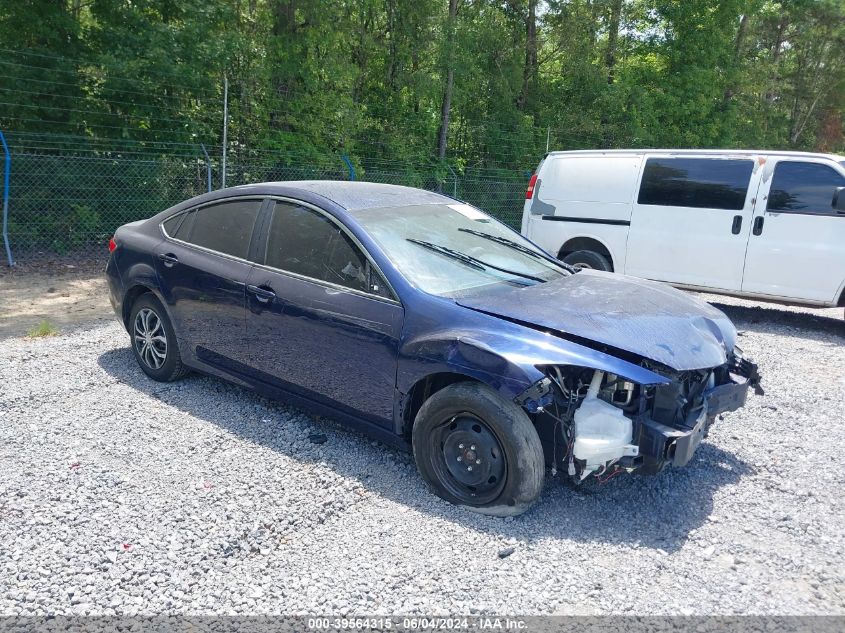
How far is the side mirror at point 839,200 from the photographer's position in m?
7.34

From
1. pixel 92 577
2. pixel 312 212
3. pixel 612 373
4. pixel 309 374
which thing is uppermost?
pixel 312 212

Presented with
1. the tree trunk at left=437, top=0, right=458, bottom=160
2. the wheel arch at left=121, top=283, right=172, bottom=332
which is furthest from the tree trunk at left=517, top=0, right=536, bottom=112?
the wheel arch at left=121, top=283, right=172, bottom=332

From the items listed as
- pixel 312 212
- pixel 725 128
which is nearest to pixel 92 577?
pixel 312 212

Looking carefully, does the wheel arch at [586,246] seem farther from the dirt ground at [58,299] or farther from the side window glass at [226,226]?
the side window glass at [226,226]

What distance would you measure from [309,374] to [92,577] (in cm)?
166

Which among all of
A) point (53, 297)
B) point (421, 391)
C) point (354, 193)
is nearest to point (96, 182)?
point (53, 297)

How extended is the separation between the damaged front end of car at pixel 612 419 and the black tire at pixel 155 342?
2989mm

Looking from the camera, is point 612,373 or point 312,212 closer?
point 612,373

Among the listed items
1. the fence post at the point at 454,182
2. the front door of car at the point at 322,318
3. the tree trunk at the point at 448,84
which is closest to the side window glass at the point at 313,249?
the front door of car at the point at 322,318

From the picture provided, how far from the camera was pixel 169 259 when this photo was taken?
511cm

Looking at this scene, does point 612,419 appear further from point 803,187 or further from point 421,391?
point 803,187

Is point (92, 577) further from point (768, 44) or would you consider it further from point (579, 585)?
point (768, 44)

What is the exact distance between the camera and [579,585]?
304cm

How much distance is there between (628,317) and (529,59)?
15.4 meters
